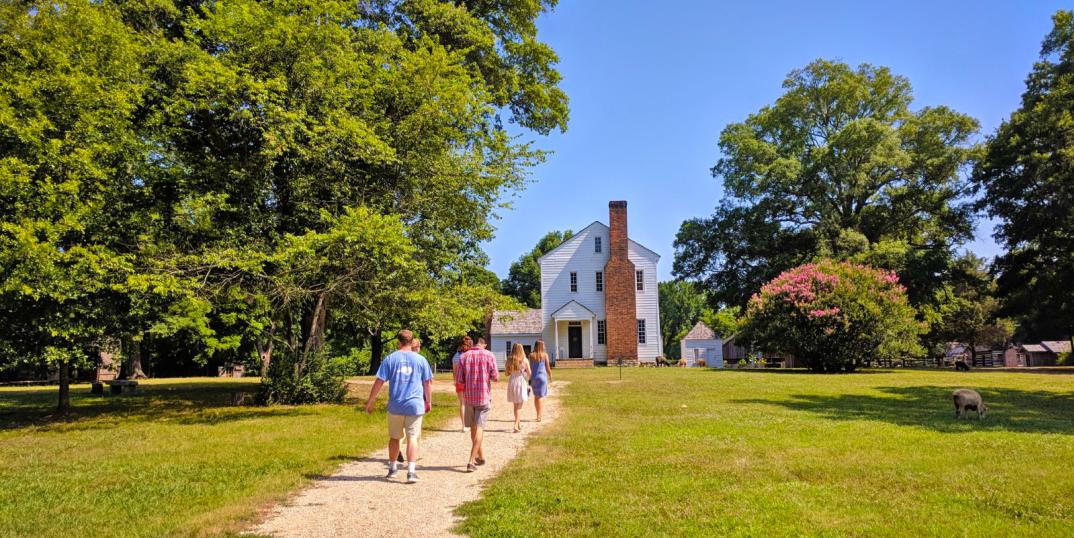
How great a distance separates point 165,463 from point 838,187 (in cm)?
3928

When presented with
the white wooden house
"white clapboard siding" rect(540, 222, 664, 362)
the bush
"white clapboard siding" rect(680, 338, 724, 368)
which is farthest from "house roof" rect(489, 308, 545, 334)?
the bush

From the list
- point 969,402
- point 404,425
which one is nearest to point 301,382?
point 404,425

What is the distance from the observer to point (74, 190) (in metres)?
12.1

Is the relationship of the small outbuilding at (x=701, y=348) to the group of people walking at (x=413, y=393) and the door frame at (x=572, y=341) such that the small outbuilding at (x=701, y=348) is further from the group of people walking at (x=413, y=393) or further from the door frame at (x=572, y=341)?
the group of people walking at (x=413, y=393)

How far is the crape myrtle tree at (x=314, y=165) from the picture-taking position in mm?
13586

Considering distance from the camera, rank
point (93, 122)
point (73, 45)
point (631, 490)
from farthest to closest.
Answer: point (73, 45) → point (93, 122) → point (631, 490)

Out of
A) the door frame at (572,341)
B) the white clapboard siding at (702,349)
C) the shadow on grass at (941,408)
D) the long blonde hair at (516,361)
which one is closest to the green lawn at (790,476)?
the shadow on grass at (941,408)

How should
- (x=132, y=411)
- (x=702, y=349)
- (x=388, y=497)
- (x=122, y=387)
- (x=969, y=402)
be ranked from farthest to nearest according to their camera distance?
(x=702, y=349) < (x=122, y=387) < (x=132, y=411) < (x=969, y=402) < (x=388, y=497)

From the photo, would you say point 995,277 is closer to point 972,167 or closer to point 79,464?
point 972,167

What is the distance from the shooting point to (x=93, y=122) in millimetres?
12758

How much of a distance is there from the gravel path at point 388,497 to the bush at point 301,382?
6.52m

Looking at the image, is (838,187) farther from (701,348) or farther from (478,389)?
(478,389)

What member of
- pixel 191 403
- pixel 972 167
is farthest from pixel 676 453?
pixel 972 167

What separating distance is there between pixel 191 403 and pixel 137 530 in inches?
525
